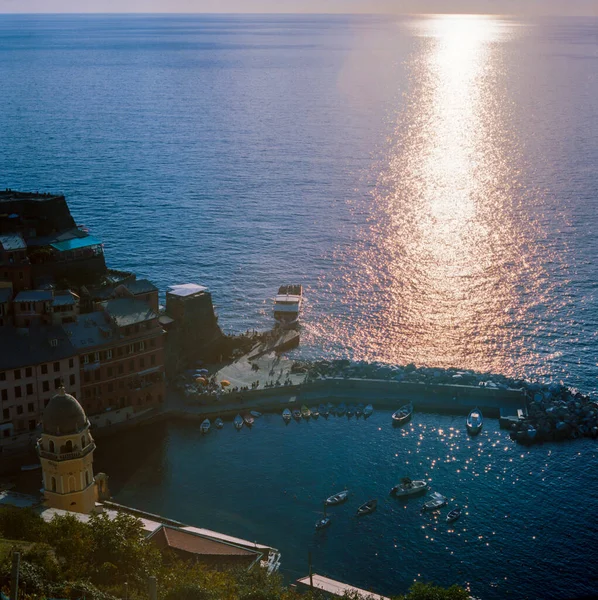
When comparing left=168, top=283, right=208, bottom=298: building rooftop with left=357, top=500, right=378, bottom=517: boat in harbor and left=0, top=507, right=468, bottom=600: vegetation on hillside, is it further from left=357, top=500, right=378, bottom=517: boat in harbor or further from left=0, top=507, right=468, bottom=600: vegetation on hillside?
left=0, top=507, right=468, bottom=600: vegetation on hillside

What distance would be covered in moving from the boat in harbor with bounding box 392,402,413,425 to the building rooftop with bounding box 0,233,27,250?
48341mm

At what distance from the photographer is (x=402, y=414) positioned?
113 meters

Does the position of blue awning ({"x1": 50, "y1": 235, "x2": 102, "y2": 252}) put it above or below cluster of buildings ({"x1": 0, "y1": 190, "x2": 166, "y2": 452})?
above

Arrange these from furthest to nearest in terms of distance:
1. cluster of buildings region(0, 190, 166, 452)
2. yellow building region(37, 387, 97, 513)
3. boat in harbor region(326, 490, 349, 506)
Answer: cluster of buildings region(0, 190, 166, 452)
boat in harbor region(326, 490, 349, 506)
yellow building region(37, 387, 97, 513)

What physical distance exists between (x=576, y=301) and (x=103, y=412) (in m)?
76.4

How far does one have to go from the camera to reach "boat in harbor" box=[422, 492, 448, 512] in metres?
93.7

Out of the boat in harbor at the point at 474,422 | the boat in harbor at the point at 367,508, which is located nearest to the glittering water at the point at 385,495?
the boat in harbor at the point at 367,508

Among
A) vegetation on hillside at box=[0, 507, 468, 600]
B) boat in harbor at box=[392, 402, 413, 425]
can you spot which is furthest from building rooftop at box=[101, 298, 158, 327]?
vegetation on hillside at box=[0, 507, 468, 600]

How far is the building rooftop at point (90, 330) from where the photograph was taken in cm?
10650

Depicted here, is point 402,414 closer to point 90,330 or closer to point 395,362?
point 395,362

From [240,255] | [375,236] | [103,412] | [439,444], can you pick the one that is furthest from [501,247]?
[103,412]

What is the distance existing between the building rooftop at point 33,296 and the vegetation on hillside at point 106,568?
3820 cm

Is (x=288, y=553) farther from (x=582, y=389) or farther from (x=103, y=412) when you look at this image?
(x=582, y=389)

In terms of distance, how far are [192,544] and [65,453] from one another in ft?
40.7
